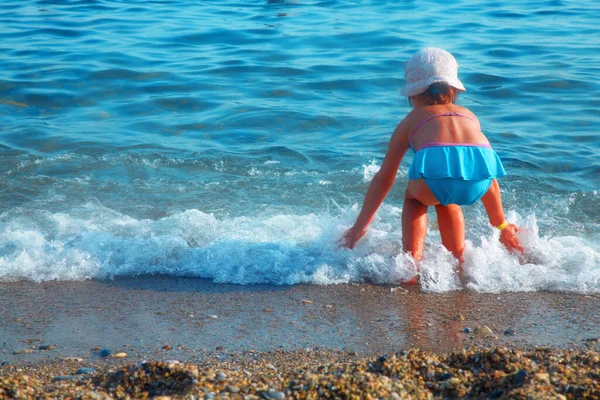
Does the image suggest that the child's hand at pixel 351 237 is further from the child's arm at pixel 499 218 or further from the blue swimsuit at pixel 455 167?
the child's arm at pixel 499 218

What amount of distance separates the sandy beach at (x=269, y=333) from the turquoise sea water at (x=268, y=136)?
259 mm

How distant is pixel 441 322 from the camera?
4121mm

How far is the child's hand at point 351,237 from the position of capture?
496 cm

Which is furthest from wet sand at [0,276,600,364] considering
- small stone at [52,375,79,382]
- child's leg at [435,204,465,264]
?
child's leg at [435,204,465,264]

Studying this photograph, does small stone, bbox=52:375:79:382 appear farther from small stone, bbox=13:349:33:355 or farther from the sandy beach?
small stone, bbox=13:349:33:355

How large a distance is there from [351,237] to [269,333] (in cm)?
122

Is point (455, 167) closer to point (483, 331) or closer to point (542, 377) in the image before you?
point (483, 331)

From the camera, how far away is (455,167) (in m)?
4.37

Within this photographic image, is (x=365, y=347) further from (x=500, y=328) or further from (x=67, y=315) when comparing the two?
(x=67, y=315)

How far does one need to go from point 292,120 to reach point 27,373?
5477mm

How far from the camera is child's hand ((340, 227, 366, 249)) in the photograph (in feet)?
16.3

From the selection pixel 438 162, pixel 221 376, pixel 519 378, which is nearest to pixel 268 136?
pixel 438 162

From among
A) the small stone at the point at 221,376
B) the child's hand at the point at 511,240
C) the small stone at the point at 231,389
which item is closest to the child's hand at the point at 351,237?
the child's hand at the point at 511,240

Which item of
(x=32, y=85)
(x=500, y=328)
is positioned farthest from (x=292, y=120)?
(x=500, y=328)
